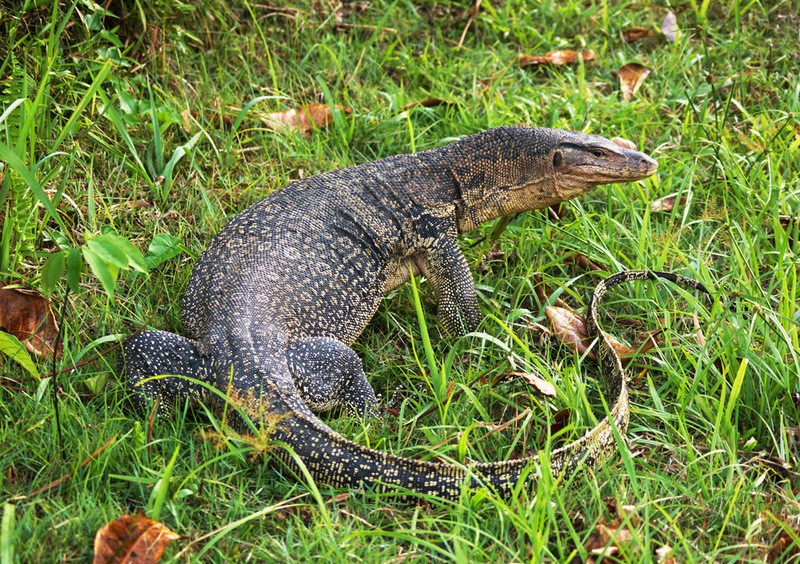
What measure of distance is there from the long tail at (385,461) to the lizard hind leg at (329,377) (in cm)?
27

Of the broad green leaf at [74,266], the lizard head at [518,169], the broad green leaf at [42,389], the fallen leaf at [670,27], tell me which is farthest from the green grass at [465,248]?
the broad green leaf at [74,266]

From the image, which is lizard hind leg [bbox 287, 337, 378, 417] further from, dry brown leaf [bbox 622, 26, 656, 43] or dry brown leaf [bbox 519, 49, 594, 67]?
dry brown leaf [bbox 622, 26, 656, 43]

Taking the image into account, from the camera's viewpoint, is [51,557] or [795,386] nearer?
[51,557]

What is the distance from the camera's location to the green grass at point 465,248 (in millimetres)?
3637

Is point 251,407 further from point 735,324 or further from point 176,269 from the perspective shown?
point 735,324

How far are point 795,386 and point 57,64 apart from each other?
4.28m

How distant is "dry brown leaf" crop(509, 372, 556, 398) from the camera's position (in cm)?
438

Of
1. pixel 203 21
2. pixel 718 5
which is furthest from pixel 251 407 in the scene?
pixel 718 5

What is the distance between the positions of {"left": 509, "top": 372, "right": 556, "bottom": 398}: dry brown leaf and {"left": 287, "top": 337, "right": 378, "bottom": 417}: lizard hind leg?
72cm

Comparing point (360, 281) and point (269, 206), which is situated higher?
point (269, 206)

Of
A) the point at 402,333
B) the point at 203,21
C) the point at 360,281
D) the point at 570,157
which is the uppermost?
the point at 203,21

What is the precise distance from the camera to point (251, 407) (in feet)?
12.8

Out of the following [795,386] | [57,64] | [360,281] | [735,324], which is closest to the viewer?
[795,386]

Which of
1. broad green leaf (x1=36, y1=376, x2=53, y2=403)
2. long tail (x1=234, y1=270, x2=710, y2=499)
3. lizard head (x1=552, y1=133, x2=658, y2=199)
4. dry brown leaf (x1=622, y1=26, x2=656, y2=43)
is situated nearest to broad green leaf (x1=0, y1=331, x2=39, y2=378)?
broad green leaf (x1=36, y1=376, x2=53, y2=403)
